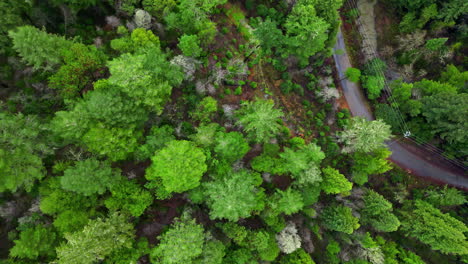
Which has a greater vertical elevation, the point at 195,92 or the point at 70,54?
the point at 70,54

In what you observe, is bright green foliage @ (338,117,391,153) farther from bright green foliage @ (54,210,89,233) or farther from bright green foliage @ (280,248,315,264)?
bright green foliage @ (54,210,89,233)

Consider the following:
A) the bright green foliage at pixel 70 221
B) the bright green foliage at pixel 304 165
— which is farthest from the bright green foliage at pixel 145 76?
the bright green foliage at pixel 304 165

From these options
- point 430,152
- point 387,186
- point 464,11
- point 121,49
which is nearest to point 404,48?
point 464,11

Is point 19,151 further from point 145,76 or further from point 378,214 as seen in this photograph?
point 378,214

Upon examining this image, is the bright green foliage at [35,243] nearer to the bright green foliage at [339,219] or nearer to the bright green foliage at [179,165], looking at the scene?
the bright green foliage at [179,165]

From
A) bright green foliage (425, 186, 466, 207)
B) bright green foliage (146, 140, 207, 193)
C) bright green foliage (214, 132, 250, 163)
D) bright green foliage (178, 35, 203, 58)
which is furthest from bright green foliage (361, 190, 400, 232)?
bright green foliage (178, 35, 203, 58)

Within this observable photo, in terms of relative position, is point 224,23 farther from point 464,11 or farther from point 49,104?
point 464,11
